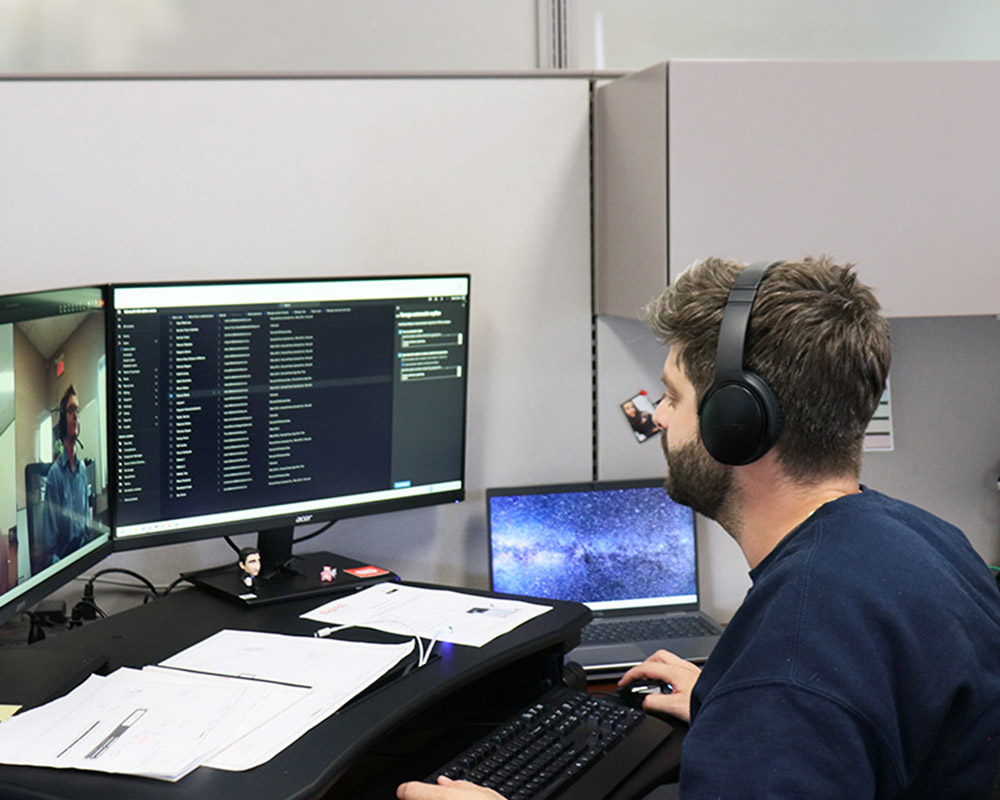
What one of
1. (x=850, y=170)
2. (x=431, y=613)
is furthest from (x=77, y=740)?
(x=850, y=170)

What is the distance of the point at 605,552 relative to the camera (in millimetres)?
1764

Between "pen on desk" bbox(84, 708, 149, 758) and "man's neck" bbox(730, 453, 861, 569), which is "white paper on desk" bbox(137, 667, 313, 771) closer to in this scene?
"pen on desk" bbox(84, 708, 149, 758)

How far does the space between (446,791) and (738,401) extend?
47 cm

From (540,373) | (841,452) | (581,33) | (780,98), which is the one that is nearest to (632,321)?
(540,373)

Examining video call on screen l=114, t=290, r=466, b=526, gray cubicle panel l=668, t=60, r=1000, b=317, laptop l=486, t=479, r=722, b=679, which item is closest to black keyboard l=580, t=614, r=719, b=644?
laptop l=486, t=479, r=722, b=679

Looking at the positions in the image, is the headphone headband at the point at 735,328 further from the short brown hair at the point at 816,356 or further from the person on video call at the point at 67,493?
the person on video call at the point at 67,493

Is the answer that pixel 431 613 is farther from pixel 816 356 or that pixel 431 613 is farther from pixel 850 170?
pixel 850 170

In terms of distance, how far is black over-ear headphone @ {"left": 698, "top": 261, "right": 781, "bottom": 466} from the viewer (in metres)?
0.97

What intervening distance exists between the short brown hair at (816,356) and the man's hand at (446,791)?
43cm

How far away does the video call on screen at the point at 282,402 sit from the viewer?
1420 millimetres

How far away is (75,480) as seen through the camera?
1286 millimetres

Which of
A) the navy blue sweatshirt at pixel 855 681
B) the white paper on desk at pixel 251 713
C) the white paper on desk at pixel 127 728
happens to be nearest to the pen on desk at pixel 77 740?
the white paper on desk at pixel 127 728

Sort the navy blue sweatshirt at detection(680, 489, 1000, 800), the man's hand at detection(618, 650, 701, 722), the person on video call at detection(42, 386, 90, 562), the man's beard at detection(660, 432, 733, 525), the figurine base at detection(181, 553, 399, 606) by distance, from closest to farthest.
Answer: the navy blue sweatshirt at detection(680, 489, 1000, 800)
the man's beard at detection(660, 432, 733, 525)
the person on video call at detection(42, 386, 90, 562)
the man's hand at detection(618, 650, 701, 722)
the figurine base at detection(181, 553, 399, 606)

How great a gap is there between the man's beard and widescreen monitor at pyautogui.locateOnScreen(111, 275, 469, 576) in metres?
0.59
